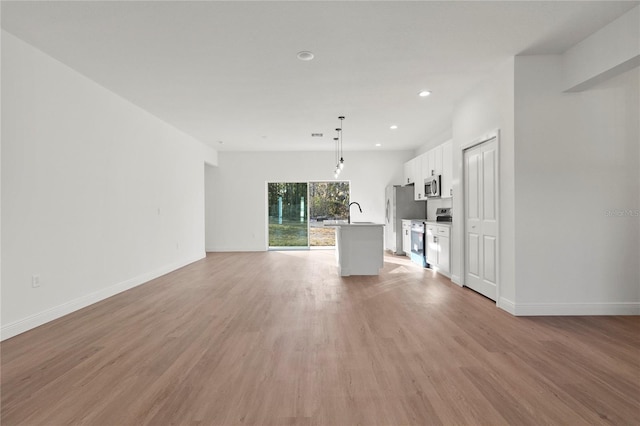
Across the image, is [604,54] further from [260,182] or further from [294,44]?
[260,182]

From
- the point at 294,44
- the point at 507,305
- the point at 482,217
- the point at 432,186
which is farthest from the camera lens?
the point at 432,186

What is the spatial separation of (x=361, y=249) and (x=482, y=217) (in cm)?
210

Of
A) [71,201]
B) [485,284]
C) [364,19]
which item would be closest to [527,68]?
[364,19]

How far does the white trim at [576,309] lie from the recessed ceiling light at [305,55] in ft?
11.1

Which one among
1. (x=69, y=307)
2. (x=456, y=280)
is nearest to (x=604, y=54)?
(x=456, y=280)

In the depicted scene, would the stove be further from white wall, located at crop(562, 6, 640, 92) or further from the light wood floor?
white wall, located at crop(562, 6, 640, 92)

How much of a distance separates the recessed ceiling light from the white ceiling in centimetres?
6

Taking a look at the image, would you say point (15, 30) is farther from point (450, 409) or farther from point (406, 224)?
point (406, 224)

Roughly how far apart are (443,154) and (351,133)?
1.93 metres

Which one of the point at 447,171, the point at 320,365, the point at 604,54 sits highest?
the point at 604,54

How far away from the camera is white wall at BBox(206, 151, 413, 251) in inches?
367

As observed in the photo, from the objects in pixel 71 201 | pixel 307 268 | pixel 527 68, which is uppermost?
pixel 527 68

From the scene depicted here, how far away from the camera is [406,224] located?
789cm

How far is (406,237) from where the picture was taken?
796 cm
